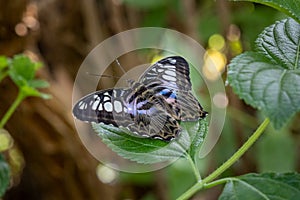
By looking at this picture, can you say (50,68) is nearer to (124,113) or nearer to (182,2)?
(182,2)

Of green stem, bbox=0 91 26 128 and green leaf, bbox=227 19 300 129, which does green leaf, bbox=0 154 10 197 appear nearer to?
green stem, bbox=0 91 26 128

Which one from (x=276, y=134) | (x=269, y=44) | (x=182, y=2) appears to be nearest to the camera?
(x=269, y=44)

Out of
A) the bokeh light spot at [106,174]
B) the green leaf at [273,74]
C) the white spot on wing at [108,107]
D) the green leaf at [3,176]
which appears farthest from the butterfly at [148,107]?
the bokeh light spot at [106,174]

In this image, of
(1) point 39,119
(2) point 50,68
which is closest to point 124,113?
(1) point 39,119

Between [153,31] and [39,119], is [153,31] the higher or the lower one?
the higher one

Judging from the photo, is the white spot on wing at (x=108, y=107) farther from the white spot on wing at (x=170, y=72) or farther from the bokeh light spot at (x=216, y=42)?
the bokeh light spot at (x=216, y=42)

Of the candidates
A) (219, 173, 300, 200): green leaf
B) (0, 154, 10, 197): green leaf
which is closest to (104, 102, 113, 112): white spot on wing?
(219, 173, 300, 200): green leaf
